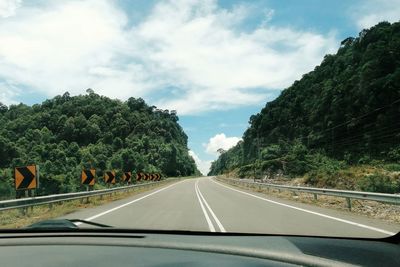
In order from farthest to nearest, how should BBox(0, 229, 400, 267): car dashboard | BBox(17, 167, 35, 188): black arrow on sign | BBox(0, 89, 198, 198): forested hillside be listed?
BBox(0, 89, 198, 198): forested hillside → BBox(17, 167, 35, 188): black arrow on sign → BBox(0, 229, 400, 267): car dashboard

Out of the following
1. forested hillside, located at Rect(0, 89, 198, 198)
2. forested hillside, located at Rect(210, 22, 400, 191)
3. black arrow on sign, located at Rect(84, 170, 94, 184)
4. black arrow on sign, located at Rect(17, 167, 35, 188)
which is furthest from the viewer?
forested hillside, located at Rect(0, 89, 198, 198)

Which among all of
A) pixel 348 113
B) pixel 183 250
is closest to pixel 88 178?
pixel 183 250

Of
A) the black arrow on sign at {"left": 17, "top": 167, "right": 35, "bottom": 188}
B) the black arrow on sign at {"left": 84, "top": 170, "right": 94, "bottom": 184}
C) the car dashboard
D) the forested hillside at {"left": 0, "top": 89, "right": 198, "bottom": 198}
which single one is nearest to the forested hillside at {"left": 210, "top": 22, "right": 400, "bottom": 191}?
the forested hillside at {"left": 0, "top": 89, "right": 198, "bottom": 198}

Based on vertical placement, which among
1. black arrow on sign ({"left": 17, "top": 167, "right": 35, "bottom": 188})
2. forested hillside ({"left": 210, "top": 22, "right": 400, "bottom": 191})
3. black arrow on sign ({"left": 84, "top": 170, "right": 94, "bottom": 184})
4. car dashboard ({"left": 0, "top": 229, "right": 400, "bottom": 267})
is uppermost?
forested hillside ({"left": 210, "top": 22, "right": 400, "bottom": 191})

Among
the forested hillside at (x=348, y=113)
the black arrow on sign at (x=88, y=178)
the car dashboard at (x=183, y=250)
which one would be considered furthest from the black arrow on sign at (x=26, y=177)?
the forested hillside at (x=348, y=113)

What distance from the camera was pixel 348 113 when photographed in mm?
90438

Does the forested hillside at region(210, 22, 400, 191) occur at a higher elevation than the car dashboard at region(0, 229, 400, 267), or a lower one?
higher

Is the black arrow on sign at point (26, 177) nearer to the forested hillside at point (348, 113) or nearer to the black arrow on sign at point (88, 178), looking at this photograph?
the black arrow on sign at point (88, 178)

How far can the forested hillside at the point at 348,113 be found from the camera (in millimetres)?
79625

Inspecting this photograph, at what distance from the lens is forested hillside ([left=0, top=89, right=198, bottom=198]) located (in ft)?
307

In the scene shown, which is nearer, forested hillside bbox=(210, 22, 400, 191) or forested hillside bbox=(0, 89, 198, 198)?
forested hillside bbox=(210, 22, 400, 191)

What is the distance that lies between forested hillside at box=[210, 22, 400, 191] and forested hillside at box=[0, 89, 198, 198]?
2918 centimetres

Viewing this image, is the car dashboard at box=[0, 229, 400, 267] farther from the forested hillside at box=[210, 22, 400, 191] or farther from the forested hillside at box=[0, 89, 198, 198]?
the forested hillside at box=[0, 89, 198, 198]

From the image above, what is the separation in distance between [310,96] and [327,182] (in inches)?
2623
